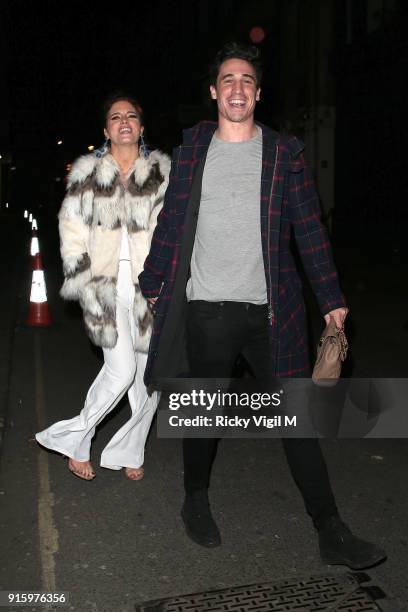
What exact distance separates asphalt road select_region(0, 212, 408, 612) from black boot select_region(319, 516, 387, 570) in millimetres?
93

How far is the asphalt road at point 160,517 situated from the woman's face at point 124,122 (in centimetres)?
178

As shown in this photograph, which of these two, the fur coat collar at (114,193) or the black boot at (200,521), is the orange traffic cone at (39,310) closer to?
the fur coat collar at (114,193)

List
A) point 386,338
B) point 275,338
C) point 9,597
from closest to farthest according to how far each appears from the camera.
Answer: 1. point 9,597
2. point 275,338
3. point 386,338

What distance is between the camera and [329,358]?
357cm

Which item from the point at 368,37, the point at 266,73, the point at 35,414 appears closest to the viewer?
the point at 35,414

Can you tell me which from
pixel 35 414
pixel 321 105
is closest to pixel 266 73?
pixel 321 105

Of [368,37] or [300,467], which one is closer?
[300,467]

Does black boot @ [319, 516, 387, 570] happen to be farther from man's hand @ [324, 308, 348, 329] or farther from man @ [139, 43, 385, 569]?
man's hand @ [324, 308, 348, 329]

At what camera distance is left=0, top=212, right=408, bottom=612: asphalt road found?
3.58 meters

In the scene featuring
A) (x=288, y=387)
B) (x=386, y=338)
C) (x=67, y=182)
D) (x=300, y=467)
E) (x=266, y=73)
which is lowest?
(x=386, y=338)

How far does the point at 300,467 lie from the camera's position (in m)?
3.70

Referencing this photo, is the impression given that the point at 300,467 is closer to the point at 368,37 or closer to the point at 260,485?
the point at 260,485

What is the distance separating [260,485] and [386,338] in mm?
4756

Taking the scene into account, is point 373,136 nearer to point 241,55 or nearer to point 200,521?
point 241,55
